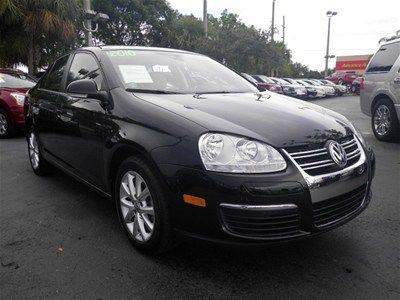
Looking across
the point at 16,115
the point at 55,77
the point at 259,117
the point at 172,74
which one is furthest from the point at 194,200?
the point at 16,115

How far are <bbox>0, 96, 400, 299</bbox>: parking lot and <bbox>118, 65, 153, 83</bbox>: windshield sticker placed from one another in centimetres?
125

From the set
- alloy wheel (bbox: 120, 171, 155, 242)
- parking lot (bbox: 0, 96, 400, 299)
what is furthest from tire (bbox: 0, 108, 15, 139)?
alloy wheel (bbox: 120, 171, 155, 242)

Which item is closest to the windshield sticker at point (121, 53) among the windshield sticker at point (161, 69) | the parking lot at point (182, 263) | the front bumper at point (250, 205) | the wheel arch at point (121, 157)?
the windshield sticker at point (161, 69)

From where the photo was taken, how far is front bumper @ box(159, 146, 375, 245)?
245 centimetres

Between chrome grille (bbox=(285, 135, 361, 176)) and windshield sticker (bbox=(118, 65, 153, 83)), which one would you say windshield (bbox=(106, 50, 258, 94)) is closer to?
windshield sticker (bbox=(118, 65, 153, 83))

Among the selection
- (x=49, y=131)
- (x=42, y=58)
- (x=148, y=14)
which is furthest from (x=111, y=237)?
(x=148, y=14)

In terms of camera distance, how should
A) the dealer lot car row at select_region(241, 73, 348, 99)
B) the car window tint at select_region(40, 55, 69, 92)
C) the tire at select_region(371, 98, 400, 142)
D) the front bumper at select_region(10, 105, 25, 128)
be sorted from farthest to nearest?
the dealer lot car row at select_region(241, 73, 348, 99)
the front bumper at select_region(10, 105, 25, 128)
the tire at select_region(371, 98, 400, 142)
the car window tint at select_region(40, 55, 69, 92)

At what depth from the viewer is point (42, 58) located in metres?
16.1

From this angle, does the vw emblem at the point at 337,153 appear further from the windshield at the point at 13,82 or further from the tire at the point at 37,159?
the windshield at the point at 13,82

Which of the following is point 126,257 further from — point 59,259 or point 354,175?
point 354,175

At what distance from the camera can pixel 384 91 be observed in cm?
723

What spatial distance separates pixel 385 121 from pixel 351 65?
48.0m

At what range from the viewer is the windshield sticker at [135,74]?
3.50 m

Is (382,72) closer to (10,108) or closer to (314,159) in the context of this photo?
(314,159)
